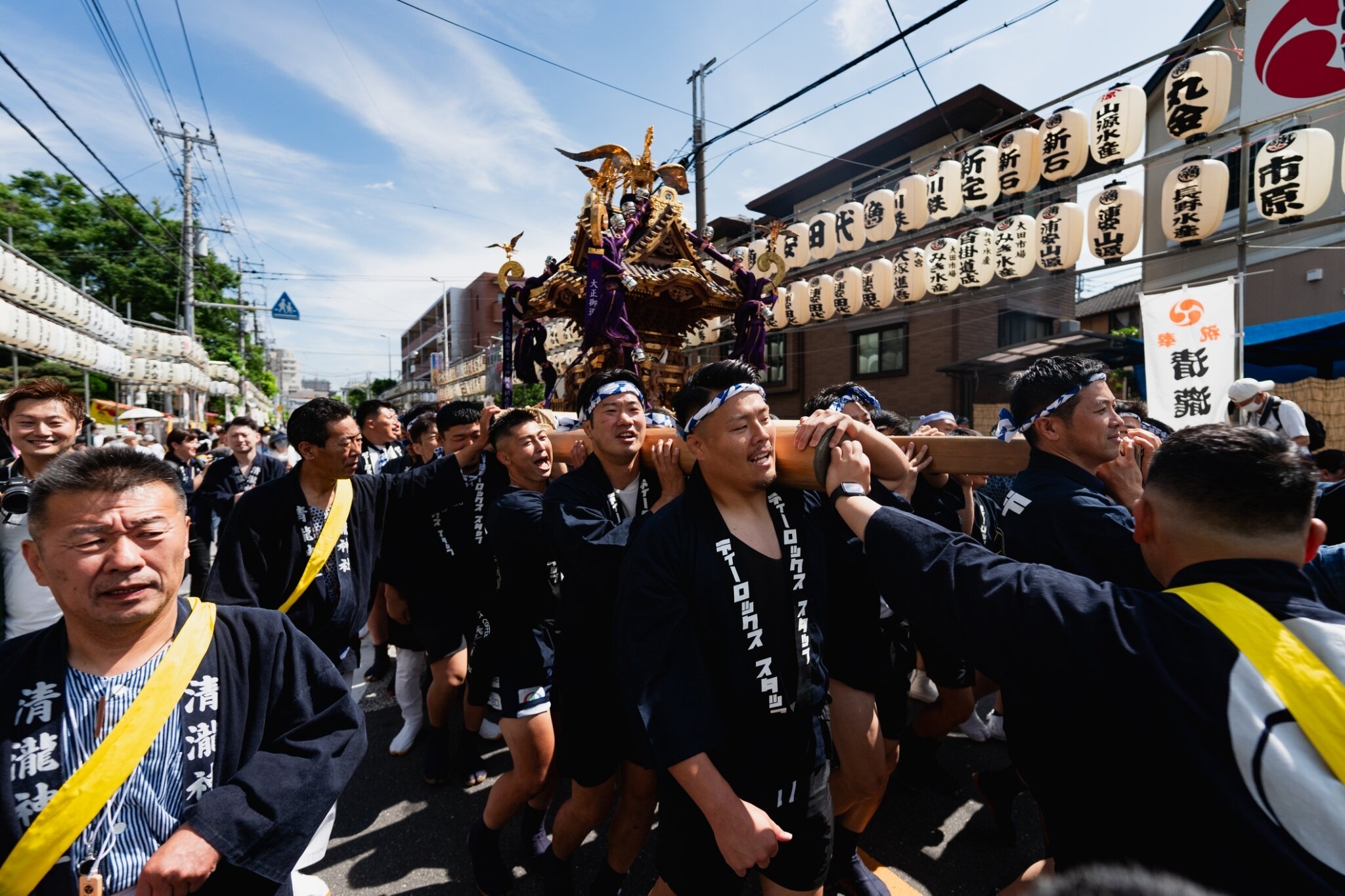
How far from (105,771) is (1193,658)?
2172 millimetres

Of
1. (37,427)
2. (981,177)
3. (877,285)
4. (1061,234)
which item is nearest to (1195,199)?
(1061,234)

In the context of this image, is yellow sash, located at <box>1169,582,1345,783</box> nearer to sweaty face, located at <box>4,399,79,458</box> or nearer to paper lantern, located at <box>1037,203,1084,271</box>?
sweaty face, located at <box>4,399,79,458</box>

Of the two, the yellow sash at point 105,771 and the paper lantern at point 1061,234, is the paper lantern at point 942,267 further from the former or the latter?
the yellow sash at point 105,771

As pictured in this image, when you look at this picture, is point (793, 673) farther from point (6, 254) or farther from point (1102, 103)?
point (6, 254)

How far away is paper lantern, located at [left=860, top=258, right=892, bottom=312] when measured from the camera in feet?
36.5

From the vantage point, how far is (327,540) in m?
2.95

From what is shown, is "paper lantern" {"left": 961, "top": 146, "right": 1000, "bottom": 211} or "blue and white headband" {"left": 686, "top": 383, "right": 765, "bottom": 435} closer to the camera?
"blue and white headband" {"left": 686, "top": 383, "right": 765, "bottom": 435}

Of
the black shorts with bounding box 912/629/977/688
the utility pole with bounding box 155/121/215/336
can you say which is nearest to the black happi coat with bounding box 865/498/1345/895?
the black shorts with bounding box 912/629/977/688

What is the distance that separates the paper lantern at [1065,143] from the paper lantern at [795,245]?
4343 mm

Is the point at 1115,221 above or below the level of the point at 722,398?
above

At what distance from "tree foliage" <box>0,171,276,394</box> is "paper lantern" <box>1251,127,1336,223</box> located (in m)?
28.9

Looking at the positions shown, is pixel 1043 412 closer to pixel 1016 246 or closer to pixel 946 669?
pixel 946 669

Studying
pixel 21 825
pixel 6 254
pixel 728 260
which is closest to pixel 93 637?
pixel 21 825

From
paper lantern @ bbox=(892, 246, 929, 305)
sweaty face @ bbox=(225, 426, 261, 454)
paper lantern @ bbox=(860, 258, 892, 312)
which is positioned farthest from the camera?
paper lantern @ bbox=(860, 258, 892, 312)
